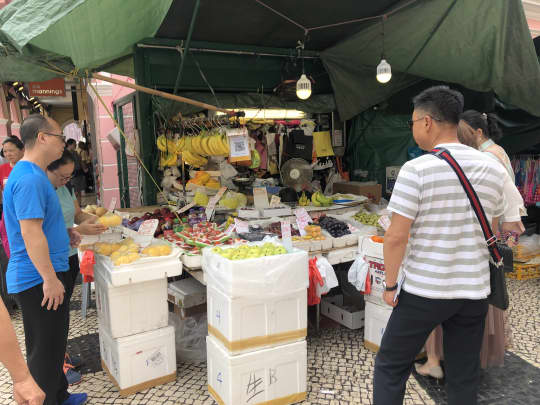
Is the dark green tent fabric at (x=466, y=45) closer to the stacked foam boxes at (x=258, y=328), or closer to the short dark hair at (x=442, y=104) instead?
the short dark hair at (x=442, y=104)

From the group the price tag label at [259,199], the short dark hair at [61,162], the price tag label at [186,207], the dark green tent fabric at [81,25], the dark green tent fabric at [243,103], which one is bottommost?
the price tag label at [186,207]

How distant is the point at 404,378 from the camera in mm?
2188

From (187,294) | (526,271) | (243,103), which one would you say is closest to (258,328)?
(187,294)

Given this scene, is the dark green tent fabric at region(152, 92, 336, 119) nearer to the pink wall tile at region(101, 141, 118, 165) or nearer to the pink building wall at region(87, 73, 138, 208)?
the pink building wall at region(87, 73, 138, 208)

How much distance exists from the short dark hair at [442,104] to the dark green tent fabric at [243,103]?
159 inches

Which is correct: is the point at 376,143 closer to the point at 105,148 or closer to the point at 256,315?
the point at 256,315

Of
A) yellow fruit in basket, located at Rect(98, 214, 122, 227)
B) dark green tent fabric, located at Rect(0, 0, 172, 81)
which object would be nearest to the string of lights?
dark green tent fabric, located at Rect(0, 0, 172, 81)

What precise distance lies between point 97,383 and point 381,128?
5.57 metres

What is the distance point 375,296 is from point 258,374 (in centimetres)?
131

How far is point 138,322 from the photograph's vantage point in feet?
10.2

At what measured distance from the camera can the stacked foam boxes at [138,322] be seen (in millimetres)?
3020

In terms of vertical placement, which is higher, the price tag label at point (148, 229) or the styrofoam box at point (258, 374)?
the price tag label at point (148, 229)

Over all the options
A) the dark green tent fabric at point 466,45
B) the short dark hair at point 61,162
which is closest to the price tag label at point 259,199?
the short dark hair at point 61,162

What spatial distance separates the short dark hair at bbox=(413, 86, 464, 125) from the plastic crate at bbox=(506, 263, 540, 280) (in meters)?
4.50
